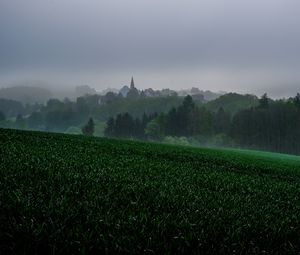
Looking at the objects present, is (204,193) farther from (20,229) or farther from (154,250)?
(20,229)

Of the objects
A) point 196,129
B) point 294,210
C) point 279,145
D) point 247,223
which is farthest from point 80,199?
point 196,129

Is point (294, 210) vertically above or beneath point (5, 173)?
beneath

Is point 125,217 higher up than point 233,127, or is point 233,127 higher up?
point 233,127

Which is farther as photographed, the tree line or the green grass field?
the tree line

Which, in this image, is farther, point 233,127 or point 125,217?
point 233,127

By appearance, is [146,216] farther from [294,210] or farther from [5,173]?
[294,210]

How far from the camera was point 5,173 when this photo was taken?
7848 millimetres

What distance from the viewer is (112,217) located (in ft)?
17.8

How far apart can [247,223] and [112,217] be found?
2.44m

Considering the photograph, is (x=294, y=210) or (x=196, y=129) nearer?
(x=294, y=210)

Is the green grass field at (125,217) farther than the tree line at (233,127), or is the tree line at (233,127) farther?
the tree line at (233,127)

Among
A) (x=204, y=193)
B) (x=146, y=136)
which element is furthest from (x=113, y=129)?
(x=204, y=193)

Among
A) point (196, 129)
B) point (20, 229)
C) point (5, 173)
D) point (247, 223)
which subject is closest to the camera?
point (20, 229)

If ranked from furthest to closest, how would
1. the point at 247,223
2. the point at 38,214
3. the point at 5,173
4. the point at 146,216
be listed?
the point at 5,173
the point at 247,223
the point at 146,216
the point at 38,214
